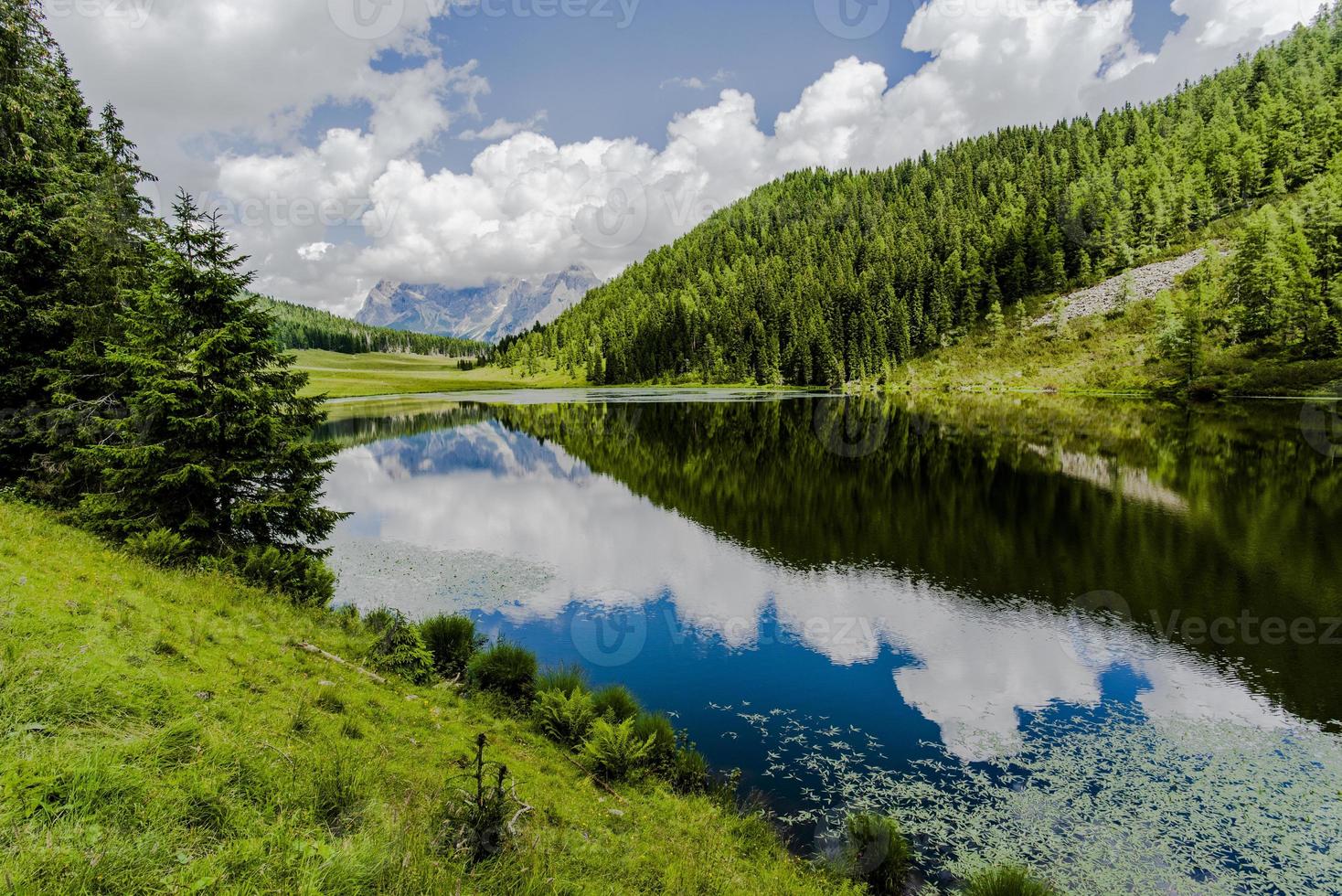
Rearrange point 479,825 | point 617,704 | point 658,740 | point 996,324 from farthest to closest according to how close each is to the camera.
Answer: point 996,324 → point 617,704 → point 658,740 → point 479,825

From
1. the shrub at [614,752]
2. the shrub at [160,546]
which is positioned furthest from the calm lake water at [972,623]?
the shrub at [160,546]

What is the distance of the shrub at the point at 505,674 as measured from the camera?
1449cm

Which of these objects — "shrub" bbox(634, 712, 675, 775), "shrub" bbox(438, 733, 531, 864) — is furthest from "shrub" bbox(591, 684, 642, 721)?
"shrub" bbox(438, 733, 531, 864)

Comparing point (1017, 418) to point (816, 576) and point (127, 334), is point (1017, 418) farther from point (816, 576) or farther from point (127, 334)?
point (127, 334)

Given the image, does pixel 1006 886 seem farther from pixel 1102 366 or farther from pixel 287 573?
pixel 1102 366

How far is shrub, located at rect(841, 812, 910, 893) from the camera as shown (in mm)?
9172

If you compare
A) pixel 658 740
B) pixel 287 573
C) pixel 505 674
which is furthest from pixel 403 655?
pixel 658 740

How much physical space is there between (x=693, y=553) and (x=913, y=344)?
150 meters

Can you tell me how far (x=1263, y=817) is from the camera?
1042cm

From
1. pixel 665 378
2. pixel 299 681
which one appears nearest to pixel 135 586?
pixel 299 681

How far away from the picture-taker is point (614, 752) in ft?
37.0

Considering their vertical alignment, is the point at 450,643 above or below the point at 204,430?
below

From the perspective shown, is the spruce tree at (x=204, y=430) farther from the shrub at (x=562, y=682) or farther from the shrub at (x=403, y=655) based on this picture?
the shrub at (x=562, y=682)

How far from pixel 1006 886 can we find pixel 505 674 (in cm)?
1106
